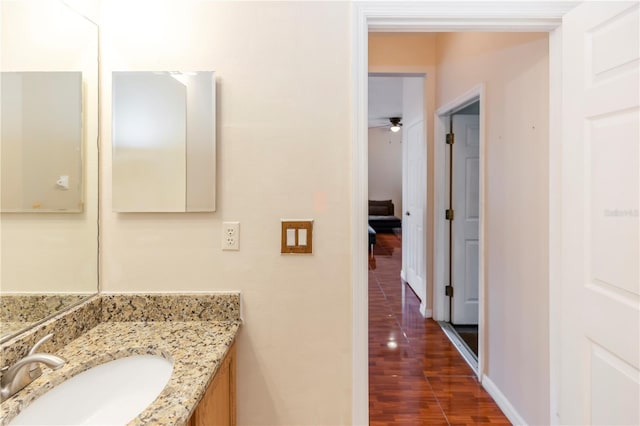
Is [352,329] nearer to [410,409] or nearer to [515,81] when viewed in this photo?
[410,409]

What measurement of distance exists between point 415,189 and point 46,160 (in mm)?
3852

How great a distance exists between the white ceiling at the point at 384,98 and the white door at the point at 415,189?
22.7 inches

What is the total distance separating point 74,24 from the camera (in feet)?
4.33

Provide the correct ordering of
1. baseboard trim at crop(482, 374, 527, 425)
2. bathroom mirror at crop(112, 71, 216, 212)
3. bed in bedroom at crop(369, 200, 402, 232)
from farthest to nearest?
1. bed in bedroom at crop(369, 200, 402, 232)
2. baseboard trim at crop(482, 374, 527, 425)
3. bathroom mirror at crop(112, 71, 216, 212)

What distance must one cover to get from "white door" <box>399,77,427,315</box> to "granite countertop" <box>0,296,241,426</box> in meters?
2.90

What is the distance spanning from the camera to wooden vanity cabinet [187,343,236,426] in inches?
39.9

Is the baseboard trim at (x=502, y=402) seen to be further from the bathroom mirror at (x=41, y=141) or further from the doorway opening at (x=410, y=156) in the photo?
the bathroom mirror at (x=41, y=141)

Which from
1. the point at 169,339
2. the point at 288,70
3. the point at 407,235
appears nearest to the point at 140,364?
the point at 169,339

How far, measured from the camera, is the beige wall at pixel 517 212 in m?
1.83

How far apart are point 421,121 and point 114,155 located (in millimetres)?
3307

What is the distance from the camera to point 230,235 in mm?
1445

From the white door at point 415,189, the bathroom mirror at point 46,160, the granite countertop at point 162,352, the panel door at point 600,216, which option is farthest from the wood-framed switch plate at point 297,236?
the white door at point 415,189

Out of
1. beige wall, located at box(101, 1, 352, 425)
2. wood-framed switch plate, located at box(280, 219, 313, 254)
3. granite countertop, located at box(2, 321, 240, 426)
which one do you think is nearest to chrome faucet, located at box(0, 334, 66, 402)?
granite countertop, located at box(2, 321, 240, 426)

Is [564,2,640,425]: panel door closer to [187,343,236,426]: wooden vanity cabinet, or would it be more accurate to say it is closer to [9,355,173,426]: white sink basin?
[187,343,236,426]: wooden vanity cabinet
